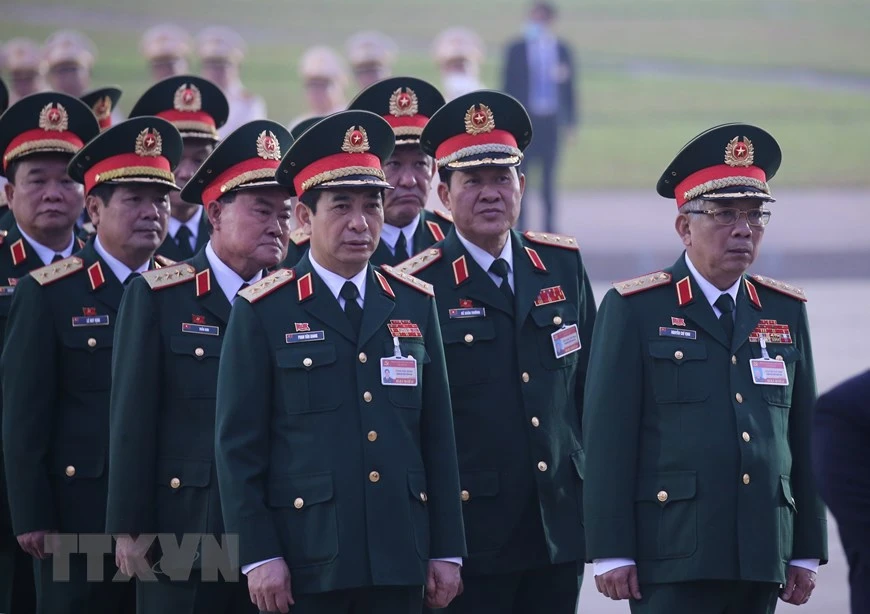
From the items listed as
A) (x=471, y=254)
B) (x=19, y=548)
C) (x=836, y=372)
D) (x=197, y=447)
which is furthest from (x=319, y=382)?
(x=836, y=372)

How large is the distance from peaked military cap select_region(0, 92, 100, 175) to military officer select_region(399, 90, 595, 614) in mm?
1689

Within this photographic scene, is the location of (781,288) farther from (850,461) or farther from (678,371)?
(850,461)

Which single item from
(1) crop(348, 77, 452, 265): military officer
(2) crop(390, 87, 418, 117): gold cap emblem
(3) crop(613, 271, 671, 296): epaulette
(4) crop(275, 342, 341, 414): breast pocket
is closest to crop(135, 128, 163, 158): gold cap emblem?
(1) crop(348, 77, 452, 265): military officer

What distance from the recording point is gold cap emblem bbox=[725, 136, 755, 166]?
15.8 ft

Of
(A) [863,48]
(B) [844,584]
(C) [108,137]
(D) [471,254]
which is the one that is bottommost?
(B) [844,584]

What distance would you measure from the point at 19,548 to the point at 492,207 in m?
2.23

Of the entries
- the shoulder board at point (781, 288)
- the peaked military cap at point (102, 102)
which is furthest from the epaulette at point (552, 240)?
the peaked military cap at point (102, 102)

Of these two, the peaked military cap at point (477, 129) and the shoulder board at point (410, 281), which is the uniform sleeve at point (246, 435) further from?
the peaked military cap at point (477, 129)

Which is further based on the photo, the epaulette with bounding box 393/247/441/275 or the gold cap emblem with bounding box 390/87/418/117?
the gold cap emblem with bounding box 390/87/418/117

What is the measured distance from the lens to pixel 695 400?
465 centimetres

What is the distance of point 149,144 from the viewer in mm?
5676

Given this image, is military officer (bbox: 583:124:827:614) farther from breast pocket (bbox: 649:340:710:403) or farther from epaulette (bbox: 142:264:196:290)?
epaulette (bbox: 142:264:196:290)

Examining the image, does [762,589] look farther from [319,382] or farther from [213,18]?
[213,18]

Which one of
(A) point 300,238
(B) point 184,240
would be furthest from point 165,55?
(A) point 300,238
